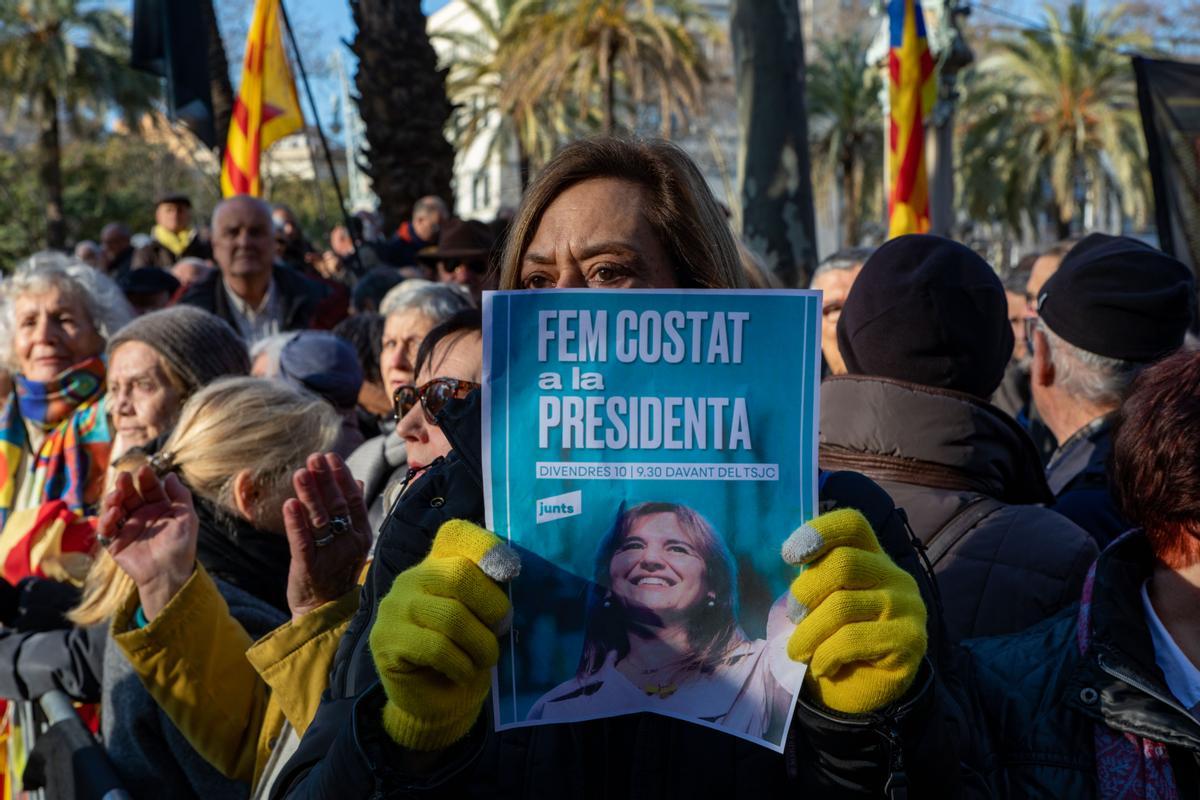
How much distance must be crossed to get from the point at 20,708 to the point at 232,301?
12.7 feet

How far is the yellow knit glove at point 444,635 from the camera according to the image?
1376 mm

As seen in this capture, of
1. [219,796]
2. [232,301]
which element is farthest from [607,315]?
[232,301]

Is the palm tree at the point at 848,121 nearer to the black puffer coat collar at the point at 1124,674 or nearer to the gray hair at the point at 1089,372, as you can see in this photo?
the gray hair at the point at 1089,372

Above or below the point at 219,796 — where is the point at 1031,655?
above

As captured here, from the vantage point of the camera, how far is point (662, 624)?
4.83ft

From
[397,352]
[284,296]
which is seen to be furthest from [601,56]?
[397,352]

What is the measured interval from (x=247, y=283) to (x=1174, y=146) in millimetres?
4741

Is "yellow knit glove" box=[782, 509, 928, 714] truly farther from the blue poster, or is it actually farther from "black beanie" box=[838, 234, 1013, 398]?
"black beanie" box=[838, 234, 1013, 398]

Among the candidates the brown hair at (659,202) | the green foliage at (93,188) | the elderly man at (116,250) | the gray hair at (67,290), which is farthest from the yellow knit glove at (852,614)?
the green foliage at (93,188)

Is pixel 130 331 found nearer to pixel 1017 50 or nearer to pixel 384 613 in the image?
pixel 384 613

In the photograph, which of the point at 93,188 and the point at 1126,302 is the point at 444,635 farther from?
the point at 93,188

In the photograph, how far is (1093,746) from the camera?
75.1 inches

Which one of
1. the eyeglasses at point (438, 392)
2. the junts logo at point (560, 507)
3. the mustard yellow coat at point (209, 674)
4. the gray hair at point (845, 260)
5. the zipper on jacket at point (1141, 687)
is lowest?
the mustard yellow coat at point (209, 674)

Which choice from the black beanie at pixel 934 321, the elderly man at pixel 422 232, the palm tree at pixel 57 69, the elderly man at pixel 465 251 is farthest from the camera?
the palm tree at pixel 57 69
